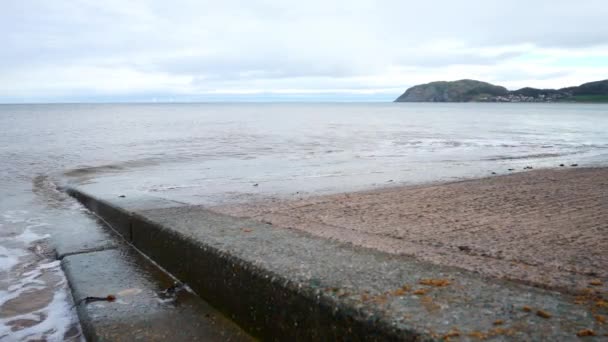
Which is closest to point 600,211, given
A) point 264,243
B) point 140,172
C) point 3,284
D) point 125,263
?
point 264,243

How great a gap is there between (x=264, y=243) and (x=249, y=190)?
24.2ft

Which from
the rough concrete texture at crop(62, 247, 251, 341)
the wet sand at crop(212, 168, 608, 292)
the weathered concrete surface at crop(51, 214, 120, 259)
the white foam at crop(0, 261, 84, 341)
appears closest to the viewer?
the rough concrete texture at crop(62, 247, 251, 341)

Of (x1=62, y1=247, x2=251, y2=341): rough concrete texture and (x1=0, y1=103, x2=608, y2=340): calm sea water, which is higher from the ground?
(x1=62, y1=247, x2=251, y2=341): rough concrete texture

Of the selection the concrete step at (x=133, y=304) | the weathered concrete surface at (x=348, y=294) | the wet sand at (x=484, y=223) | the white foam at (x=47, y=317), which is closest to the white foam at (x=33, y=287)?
the white foam at (x=47, y=317)

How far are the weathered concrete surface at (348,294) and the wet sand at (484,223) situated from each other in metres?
1.23

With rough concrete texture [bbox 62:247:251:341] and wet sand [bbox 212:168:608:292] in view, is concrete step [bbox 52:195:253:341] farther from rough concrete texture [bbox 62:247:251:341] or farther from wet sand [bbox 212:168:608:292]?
wet sand [bbox 212:168:608:292]

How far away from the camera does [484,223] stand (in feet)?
21.3

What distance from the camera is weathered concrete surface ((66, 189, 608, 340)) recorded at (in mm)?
1977

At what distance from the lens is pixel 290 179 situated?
1277 centimetres

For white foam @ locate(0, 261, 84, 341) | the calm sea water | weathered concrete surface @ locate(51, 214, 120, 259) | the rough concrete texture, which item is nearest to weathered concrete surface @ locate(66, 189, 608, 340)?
the rough concrete texture

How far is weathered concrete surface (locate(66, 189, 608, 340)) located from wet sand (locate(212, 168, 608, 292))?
123 cm

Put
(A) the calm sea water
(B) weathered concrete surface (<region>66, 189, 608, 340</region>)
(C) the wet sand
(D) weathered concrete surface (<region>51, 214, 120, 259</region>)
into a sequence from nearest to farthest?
(B) weathered concrete surface (<region>66, 189, 608, 340</region>), (A) the calm sea water, (C) the wet sand, (D) weathered concrete surface (<region>51, 214, 120, 259</region>)

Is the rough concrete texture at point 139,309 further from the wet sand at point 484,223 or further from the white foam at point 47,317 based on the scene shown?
the wet sand at point 484,223

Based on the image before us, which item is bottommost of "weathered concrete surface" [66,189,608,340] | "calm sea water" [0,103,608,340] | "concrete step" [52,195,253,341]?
"calm sea water" [0,103,608,340]
